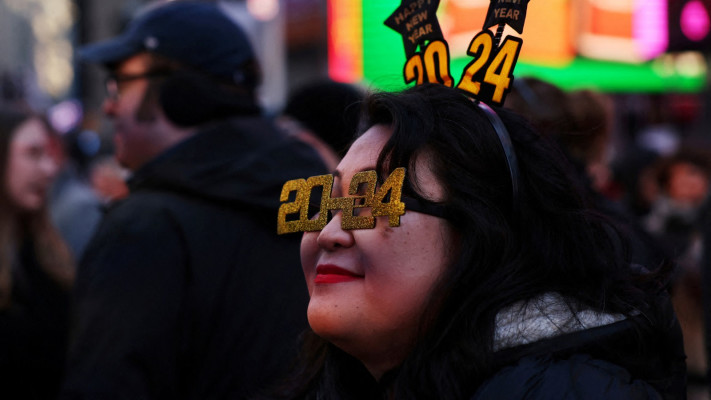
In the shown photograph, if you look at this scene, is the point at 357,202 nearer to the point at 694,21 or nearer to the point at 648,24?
the point at 694,21

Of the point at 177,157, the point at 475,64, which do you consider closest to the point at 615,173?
the point at 177,157

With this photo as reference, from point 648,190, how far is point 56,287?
15.8 feet

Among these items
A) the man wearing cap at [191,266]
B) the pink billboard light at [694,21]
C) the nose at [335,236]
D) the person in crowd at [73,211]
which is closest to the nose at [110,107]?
the man wearing cap at [191,266]

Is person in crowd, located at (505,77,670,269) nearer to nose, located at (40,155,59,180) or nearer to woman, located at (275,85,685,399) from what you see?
woman, located at (275,85,685,399)

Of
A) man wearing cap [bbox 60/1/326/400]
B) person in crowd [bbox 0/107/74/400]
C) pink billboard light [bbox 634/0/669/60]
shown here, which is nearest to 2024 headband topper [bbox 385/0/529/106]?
man wearing cap [bbox 60/1/326/400]

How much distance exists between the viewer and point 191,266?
241cm

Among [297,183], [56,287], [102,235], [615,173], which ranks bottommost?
[615,173]

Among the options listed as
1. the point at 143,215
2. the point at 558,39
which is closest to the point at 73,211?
the point at 143,215

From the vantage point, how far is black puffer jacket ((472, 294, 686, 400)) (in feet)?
4.33

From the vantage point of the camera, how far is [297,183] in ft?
5.54

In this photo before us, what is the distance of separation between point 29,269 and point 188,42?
1447 mm

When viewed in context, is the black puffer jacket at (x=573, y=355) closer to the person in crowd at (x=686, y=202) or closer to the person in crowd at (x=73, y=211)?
the person in crowd at (x=73, y=211)

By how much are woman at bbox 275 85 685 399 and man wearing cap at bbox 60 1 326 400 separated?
0.88 metres

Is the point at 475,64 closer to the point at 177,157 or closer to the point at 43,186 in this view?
the point at 177,157
